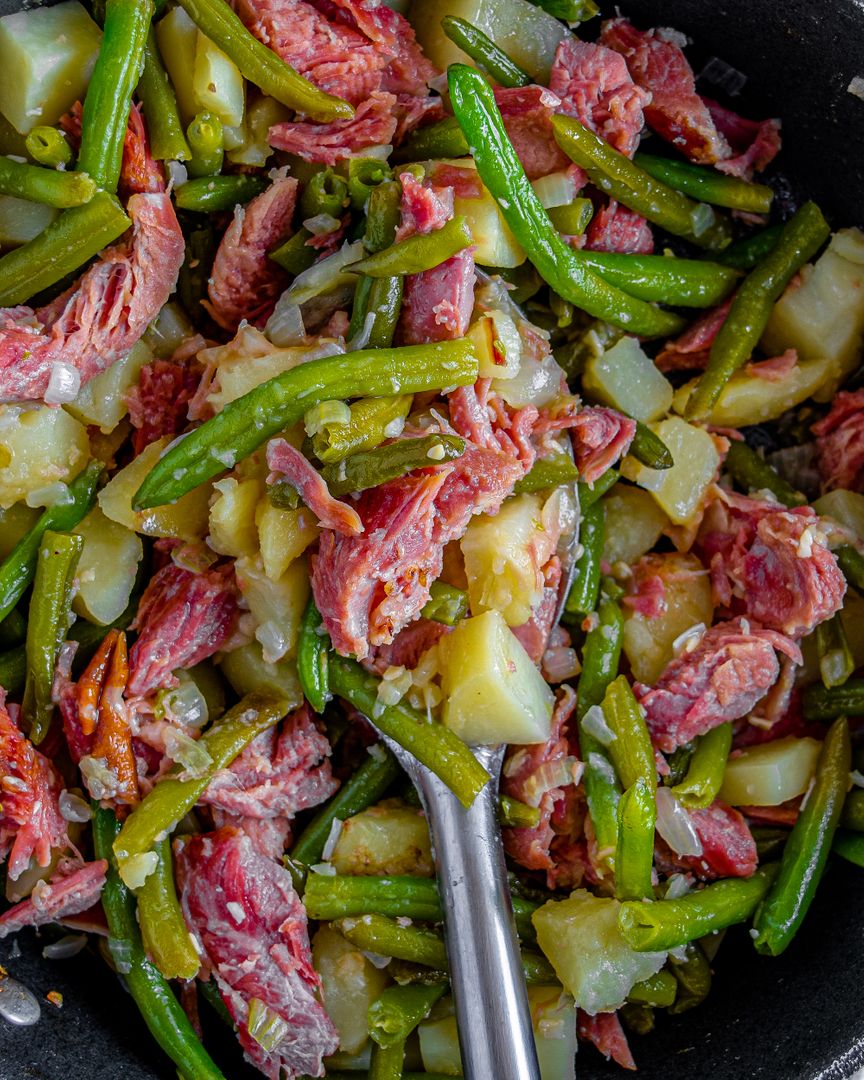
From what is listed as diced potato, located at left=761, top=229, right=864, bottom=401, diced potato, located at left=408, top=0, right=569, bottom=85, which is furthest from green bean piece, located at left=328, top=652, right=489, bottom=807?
diced potato, located at left=408, top=0, right=569, bottom=85

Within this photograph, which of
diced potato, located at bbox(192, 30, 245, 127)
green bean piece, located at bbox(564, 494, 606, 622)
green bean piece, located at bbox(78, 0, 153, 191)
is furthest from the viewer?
green bean piece, located at bbox(564, 494, 606, 622)

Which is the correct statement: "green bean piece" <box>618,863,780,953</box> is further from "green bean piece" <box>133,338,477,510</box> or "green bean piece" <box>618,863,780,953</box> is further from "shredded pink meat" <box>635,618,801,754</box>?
"green bean piece" <box>133,338,477,510</box>

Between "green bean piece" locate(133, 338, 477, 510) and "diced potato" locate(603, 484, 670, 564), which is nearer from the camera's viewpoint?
"green bean piece" locate(133, 338, 477, 510)

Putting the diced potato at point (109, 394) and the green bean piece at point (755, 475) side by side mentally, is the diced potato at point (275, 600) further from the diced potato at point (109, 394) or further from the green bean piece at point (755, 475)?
the green bean piece at point (755, 475)

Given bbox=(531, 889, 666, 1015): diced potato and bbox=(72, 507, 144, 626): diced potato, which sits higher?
bbox=(72, 507, 144, 626): diced potato

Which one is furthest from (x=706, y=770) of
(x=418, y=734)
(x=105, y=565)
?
(x=105, y=565)

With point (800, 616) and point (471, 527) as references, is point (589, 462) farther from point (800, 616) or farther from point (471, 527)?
point (800, 616)

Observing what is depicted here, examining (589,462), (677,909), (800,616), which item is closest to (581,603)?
(589,462)
